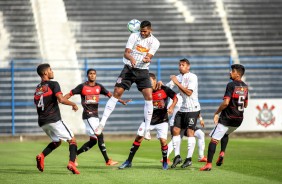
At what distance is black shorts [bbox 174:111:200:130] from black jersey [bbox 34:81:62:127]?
2571 mm

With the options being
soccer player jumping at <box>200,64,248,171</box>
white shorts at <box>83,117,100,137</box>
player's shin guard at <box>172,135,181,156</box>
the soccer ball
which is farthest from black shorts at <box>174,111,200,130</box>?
the soccer ball

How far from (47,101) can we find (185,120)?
2.90 meters

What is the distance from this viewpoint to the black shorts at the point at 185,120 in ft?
45.9

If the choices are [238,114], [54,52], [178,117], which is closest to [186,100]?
[178,117]

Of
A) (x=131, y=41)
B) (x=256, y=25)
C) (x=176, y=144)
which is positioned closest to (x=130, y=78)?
(x=131, y=41)

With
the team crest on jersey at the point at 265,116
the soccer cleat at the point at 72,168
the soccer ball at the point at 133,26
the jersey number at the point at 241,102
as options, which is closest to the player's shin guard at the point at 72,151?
the soccer cleat at the point at 72,168

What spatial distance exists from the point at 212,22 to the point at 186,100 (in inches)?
625

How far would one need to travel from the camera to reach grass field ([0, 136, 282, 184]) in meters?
11.5

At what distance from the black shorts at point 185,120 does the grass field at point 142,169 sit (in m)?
0.76

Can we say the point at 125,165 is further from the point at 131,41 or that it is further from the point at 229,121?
the point at 131,41

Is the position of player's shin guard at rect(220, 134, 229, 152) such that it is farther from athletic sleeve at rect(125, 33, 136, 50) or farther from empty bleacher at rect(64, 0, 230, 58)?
empty bleacher at rect(64, 0, 230, 58)

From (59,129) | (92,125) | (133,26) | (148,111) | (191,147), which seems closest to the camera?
(59,129)

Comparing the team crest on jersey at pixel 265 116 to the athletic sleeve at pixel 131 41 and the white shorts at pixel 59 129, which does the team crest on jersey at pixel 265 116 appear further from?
the white shorts at pixel 59 129

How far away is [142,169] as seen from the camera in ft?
43.1
